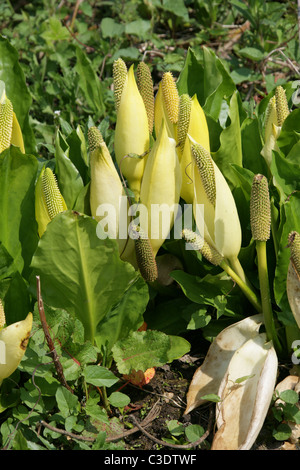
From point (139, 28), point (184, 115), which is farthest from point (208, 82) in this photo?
point (139, 28)

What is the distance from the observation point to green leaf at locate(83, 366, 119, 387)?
1385 millimetres

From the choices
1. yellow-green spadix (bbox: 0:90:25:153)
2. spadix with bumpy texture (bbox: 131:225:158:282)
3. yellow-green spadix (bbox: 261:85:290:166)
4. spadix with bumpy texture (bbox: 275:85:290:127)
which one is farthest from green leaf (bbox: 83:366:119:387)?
spadix with bumpy texture (bbox: 275:85:290:127)

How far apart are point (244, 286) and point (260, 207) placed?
26 centimetres

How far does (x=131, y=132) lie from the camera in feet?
5.07

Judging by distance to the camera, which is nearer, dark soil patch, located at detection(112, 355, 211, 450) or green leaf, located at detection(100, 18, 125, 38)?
dark soil patch, located at detection(112, 355, 211, 450)

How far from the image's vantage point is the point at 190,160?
5.03 ft

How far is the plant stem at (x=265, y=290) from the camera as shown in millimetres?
1480

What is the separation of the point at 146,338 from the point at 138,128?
53cm

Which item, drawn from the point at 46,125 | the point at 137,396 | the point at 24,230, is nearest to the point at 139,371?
the point at 137,396

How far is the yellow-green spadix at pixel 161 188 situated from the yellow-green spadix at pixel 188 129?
0.12 ft

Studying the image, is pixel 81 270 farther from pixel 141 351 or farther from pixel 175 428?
pixel 175 428

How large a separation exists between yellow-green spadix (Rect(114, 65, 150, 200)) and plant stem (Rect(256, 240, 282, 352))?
15.0 inches

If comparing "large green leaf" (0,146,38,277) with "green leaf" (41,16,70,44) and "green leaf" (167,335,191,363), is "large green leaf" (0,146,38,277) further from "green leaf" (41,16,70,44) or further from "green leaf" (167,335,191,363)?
"green leaf" (41,16,70,44)

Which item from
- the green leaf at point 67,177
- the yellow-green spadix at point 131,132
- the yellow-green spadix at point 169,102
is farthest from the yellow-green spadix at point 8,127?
the yellow-green spadix at point 169,102
